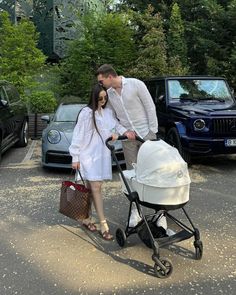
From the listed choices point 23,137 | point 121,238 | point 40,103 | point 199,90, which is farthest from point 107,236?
point 40,103

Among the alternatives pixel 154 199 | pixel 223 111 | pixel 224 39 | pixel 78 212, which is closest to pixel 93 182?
pixel 78 212

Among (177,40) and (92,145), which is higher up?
(177,40)

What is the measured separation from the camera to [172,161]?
376 centimetres

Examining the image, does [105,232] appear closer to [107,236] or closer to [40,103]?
[107,236]

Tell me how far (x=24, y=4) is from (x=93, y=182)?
68.9 feet

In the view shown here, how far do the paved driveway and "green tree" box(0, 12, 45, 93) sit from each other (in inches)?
340

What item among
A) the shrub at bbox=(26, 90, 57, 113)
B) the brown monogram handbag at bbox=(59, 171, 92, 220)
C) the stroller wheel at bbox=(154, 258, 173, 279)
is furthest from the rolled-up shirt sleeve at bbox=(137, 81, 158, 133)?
the shrub at bbox=(26, 90, 57, 113)

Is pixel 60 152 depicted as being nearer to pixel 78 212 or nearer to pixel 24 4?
pixel 78 212

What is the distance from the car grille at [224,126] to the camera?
7633mm

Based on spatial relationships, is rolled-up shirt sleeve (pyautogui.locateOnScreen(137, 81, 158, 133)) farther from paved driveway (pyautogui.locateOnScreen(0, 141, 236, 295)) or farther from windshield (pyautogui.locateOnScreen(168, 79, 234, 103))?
windshield (pyautogui.locateOnScreen(168, 79, 234, 103))

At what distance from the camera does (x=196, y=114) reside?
25.4 ft

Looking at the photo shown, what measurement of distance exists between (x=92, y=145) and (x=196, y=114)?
12.1 ft

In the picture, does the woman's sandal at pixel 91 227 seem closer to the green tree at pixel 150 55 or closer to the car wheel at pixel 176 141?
the car wheel at pixel 176 141

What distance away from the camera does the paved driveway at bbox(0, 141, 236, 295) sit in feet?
11.8
